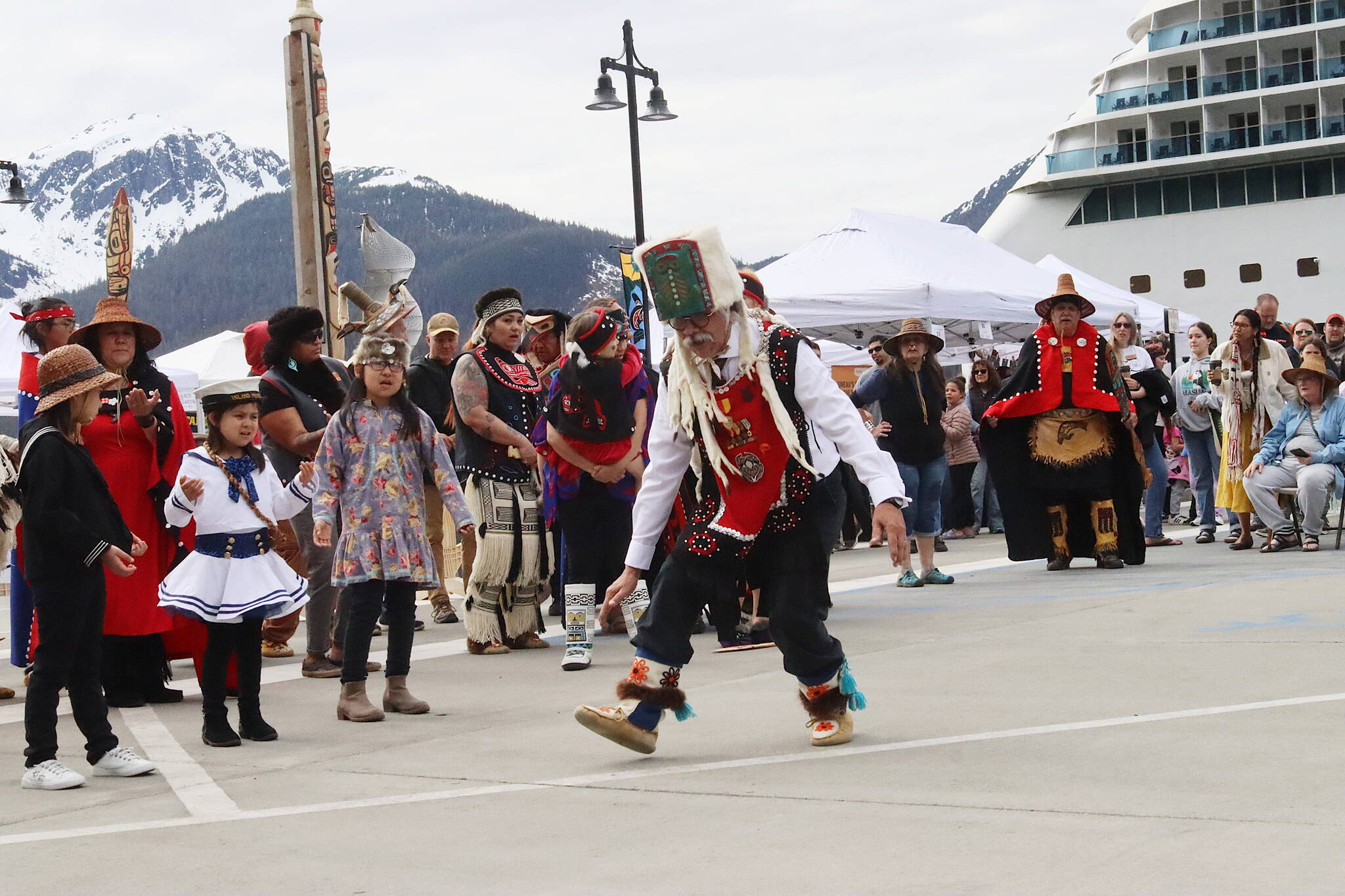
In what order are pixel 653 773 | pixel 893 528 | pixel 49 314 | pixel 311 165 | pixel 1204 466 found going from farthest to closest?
pixel 1204 466
pixel 311 165
pixel 49 314
pixel 893 528
pixel 653 773

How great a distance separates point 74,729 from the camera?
662 cm

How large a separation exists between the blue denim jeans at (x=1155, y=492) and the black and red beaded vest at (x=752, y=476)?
8.53 meters

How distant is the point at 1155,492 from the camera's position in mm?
13430

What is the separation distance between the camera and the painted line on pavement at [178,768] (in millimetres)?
4910

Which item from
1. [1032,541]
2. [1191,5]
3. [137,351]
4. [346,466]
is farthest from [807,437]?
[1191,5]

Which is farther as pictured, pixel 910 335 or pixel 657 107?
pixel 657 107

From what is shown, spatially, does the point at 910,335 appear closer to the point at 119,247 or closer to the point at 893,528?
the point at 119,247

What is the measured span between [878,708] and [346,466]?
2.42m

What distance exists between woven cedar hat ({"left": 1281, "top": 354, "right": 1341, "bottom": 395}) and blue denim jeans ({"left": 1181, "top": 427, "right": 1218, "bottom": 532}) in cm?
174

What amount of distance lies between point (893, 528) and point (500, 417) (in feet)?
12.3

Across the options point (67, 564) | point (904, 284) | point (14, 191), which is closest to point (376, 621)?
point (67, 564)

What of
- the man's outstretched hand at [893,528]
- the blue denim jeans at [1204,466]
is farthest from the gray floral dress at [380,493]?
the blue denim jeans at [1204,466]

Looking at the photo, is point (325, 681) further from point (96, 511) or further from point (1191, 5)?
point (1191, 5)

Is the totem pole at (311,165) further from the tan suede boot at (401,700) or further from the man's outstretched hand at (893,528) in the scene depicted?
the man's outstretched hand at (893,528)
